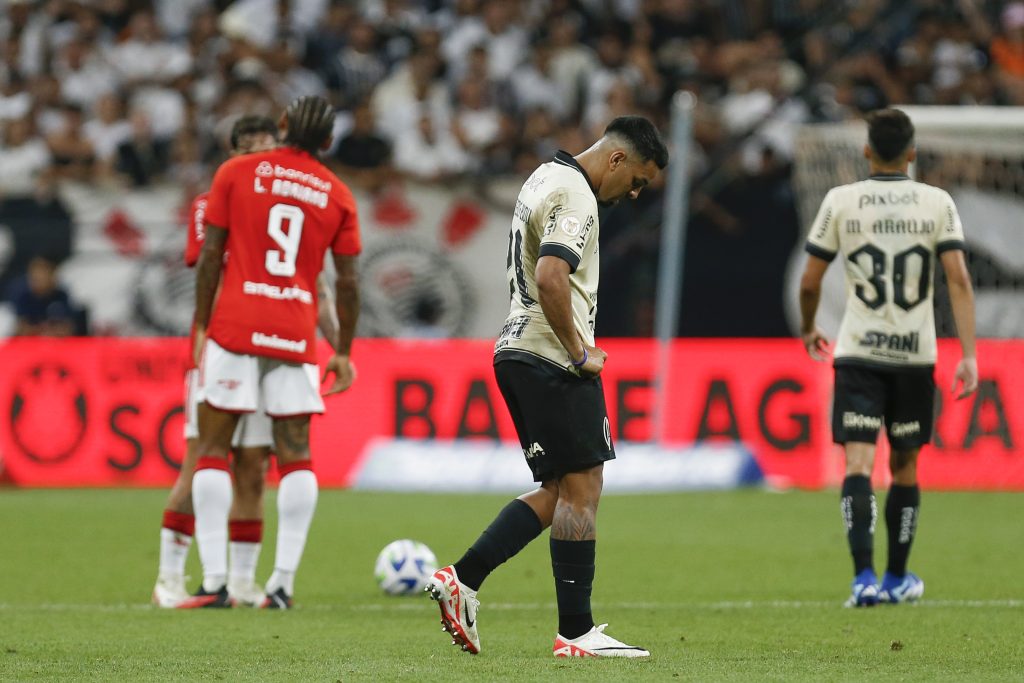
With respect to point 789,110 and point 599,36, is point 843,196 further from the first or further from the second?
point 599,36

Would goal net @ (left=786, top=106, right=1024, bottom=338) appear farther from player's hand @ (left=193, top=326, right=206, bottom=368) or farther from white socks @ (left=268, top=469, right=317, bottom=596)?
player's hand @ (left=193, top=326, right=206, bottom=368)

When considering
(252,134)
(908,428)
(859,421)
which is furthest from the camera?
(252,134)

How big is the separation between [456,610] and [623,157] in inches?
66.0

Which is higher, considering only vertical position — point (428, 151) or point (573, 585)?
point (428, 151)

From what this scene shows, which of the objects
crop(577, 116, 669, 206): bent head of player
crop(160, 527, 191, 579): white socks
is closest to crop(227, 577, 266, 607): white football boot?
crop(160, 527, 191, 579): white socks

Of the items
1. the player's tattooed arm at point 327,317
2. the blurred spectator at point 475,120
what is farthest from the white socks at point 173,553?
the blurred spectator at point 475,120

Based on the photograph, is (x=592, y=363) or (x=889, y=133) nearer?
(x=592, y=363)

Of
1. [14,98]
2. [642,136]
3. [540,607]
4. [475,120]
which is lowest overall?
[540,607]

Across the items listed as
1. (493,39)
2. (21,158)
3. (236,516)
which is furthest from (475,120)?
(236,516)

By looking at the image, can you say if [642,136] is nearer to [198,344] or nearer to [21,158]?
[198,344]

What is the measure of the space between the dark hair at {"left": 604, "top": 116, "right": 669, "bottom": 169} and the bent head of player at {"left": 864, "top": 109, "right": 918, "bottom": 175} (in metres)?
2.17

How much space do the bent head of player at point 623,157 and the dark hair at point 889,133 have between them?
2.16 metres

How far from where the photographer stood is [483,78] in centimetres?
1827

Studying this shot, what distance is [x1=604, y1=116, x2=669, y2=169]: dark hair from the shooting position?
598cm
